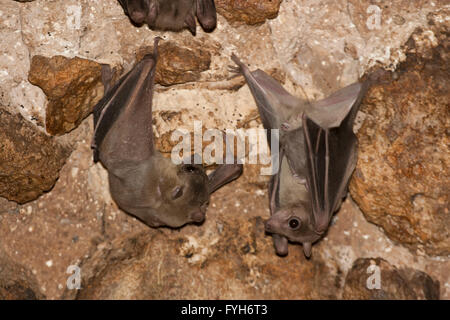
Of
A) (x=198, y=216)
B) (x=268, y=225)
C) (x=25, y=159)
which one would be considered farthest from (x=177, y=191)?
(x=25, y=159)

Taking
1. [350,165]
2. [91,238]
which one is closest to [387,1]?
[350,165]

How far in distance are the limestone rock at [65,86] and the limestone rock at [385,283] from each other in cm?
229

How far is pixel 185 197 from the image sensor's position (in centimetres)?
411

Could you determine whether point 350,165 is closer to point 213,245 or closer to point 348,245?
point 348,245

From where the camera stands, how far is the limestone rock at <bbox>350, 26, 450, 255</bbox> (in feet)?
12.6

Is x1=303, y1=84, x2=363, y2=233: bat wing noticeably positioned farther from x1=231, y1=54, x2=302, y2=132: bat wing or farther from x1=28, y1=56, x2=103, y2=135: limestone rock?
x1=28, y1=56, x2=103, y2=135: limestone rock

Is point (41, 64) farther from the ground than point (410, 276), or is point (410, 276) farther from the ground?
point (41, 64)

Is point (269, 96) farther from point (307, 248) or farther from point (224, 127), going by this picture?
point (307, 248)

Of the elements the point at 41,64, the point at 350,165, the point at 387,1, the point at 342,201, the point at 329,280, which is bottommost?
the point at 329,280

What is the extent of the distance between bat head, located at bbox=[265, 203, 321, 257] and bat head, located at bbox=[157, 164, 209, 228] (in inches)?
19.7

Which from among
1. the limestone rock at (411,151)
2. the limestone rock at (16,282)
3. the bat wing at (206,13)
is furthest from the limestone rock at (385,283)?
the limestone rock at (16,282)

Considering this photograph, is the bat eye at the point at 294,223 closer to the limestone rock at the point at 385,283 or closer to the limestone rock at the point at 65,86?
the limestone rock at the point at 385,283

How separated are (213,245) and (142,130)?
40.2 inches

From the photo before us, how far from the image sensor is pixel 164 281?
426 cm
